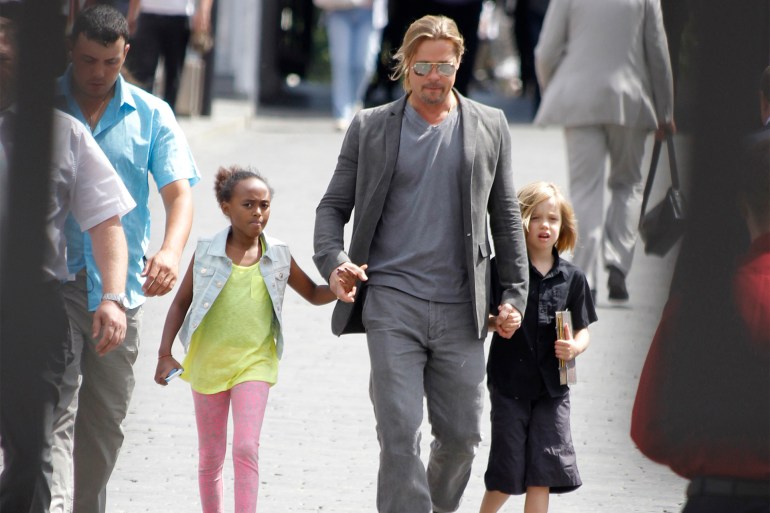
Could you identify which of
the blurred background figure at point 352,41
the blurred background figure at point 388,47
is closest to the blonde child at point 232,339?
the blurred background figure at point 352,41

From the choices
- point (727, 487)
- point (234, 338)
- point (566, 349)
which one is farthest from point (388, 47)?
point (727, 487)

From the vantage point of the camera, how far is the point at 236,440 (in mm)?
3852

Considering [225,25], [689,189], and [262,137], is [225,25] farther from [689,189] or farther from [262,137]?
[689,189]

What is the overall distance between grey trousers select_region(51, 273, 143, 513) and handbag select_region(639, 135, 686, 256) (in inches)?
95.3

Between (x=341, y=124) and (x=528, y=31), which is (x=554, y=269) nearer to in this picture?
(x=341, y=124)

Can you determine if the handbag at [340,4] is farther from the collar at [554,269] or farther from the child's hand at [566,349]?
the child's hand at [566,349]

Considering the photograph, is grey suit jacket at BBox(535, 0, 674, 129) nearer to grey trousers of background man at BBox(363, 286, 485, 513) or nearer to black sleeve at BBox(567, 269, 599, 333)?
black sleeve at BBox(567, 269, 599, 333)

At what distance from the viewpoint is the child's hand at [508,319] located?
147 inches

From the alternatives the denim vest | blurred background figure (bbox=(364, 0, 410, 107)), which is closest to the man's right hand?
the denim vest

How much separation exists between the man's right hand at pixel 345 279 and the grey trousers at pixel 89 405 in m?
0.64

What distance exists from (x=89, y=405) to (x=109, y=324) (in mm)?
491

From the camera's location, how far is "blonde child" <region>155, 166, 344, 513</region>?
386 centimetres

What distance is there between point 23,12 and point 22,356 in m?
1.11

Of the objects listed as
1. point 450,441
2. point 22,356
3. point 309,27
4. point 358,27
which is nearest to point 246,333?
point 450,441
